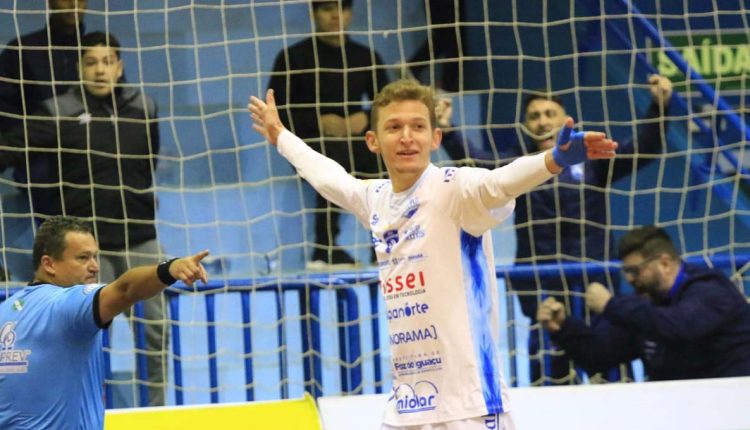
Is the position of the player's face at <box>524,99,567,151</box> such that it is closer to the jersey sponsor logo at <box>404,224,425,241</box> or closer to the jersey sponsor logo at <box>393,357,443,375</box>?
the jersey sponsor logo at <box>404,224,425,241</box>

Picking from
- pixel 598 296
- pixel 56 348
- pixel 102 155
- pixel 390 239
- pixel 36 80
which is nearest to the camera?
pixel 390 239

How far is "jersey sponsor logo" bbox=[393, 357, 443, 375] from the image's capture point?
4.25 m

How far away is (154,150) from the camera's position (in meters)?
7.92

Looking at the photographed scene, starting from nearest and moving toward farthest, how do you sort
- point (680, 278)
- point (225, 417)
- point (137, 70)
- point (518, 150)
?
point (225, 417) → point (680, 278) → point (518, 150) → point (137, 70)

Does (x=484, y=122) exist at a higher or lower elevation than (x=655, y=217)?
higher

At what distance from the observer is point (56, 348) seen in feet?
16.2

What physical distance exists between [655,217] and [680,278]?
2.16m

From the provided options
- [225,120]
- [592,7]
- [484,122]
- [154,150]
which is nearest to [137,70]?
[225,120]

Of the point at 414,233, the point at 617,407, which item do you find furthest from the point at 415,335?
the point at 617,407

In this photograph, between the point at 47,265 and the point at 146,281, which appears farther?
the point at 47,265

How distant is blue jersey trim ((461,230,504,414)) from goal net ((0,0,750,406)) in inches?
113

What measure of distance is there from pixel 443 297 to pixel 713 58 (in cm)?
599

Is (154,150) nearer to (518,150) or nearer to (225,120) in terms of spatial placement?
(225,120)

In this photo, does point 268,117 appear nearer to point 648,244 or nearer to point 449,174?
point 449,174
